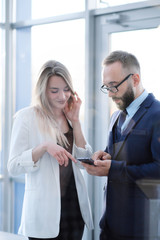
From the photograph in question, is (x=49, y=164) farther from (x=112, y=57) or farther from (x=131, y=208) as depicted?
(x=112, y=57)

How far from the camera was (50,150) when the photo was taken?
6.73 ft

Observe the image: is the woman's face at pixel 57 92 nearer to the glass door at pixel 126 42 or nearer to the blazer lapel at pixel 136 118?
the glass door at pixel 126 42

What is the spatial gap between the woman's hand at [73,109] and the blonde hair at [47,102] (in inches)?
1.6

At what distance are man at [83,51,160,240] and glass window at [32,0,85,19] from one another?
611mm

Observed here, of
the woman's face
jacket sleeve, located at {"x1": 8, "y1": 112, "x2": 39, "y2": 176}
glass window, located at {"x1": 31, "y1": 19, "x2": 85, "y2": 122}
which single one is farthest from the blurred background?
jacket sleeve, located at {"x1": 8, "y1": 112, "x2": 39, "y2": 176}

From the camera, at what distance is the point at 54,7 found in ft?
8.39

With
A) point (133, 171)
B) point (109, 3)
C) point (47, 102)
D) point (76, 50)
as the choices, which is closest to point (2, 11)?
point (76, 50)

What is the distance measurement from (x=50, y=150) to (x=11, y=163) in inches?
9.5

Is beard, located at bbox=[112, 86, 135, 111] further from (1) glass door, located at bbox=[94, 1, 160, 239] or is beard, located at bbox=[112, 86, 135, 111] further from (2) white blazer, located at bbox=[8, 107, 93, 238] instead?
(2) white blazer, located at bbox=[8, 107, 93, 238]

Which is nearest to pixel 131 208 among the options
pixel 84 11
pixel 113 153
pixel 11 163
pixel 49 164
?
pixel 113 153

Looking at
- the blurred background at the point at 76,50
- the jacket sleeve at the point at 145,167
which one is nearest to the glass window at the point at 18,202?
the blurred background at the point at 76,50

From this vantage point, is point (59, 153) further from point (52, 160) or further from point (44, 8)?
point (44, 8)

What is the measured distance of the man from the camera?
5.96ft

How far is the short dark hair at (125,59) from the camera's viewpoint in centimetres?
194
